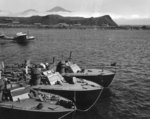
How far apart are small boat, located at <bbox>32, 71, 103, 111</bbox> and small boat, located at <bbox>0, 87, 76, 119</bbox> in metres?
2.77

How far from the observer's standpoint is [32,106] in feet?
68.6

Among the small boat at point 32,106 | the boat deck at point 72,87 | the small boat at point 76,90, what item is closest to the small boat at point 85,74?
the small boat at point 76,90

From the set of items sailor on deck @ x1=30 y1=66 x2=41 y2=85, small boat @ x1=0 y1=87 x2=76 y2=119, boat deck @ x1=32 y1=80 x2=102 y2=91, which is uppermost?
sailor on deck @ x1=30 y1=66 x2=41 y2=85

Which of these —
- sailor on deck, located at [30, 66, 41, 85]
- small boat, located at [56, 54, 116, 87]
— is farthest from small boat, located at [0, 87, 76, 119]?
small boat, located at [56, 54, 116, 87]

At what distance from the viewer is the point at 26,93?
2273 cm

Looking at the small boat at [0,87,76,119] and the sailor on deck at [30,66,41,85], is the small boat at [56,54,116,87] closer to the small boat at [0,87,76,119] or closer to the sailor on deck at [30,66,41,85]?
the sailor on deck at [30,66,41,85]

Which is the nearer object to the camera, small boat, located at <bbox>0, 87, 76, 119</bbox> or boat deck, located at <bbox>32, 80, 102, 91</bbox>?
small boat, located at <bbox>0, 87, 76, 119</bbox>

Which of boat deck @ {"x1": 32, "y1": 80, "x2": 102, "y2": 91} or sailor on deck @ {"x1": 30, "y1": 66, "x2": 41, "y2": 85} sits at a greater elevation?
sailor on deck @ {"x1": 30, "y1": 66, "x2": 41, "y2": 85}

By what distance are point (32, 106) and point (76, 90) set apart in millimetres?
5890

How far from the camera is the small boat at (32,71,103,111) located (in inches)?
1005

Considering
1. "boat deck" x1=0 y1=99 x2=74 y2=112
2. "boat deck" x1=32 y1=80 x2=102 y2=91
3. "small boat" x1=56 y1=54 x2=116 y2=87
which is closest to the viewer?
"boat deck" x1=0 y1=99 x2=74 y2=112

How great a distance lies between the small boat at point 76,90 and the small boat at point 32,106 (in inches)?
109

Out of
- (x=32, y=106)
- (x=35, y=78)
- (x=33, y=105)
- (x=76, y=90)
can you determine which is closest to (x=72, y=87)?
A: (x=76, y=90)

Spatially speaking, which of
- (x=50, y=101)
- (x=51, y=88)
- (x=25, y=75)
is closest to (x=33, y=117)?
(x=50, y=101)
